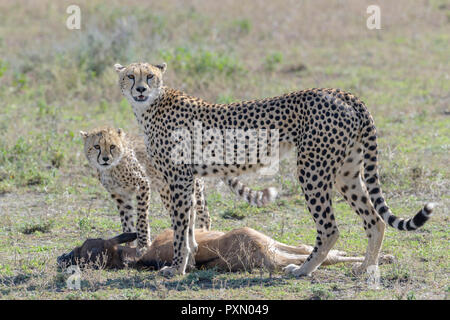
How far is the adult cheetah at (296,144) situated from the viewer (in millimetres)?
6480

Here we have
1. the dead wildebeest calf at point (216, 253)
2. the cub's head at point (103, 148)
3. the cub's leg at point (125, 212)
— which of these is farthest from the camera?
the cub's leg at point (125, 212)

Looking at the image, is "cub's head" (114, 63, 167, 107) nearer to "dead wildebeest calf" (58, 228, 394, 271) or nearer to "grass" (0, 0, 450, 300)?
"dead wildebeest calf" (58, 228, 394, 271)

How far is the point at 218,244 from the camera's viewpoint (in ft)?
22.8

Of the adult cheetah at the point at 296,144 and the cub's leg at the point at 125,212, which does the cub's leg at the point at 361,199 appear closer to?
the adult cheetah at the point at 296,144

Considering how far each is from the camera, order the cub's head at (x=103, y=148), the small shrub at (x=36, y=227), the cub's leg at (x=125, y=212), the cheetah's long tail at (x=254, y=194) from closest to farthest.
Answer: the cheetah's long tail at (x=254, y=194)
the cub's head at (x=103, y=148)
the cub's leg at (x=125, y=212)
the small shrub at (x=36, y=227)

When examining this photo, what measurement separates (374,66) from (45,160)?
6966 mm

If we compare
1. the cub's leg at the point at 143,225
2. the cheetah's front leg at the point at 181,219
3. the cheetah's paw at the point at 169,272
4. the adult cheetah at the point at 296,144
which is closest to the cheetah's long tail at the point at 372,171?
the adult cheetah at the point at 296,144

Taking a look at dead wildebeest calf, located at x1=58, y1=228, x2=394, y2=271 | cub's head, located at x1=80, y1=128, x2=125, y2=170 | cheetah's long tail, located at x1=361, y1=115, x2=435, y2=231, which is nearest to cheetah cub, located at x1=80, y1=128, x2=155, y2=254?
cub's head, located at x1=80, y1=128, x2=125, y2=170

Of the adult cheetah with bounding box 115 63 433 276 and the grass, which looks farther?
the grass

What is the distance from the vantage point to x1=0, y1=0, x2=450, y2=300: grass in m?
6.59

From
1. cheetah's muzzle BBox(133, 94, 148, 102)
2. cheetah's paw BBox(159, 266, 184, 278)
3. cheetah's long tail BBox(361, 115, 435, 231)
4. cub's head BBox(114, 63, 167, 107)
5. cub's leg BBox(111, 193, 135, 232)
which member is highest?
cub's head BBox(114, 63, 167, 107)

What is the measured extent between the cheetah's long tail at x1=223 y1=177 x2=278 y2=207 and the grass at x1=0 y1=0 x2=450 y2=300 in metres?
0.63

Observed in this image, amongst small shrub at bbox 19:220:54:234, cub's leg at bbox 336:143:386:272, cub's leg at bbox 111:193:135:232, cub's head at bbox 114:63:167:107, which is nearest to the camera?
cub's leg at bbox 336:143:386:272

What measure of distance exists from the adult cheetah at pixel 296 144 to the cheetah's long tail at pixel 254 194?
1.79 ft
